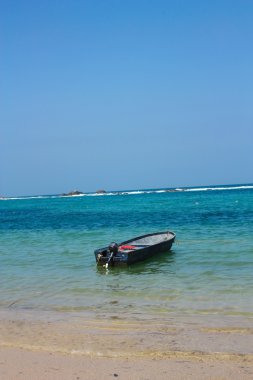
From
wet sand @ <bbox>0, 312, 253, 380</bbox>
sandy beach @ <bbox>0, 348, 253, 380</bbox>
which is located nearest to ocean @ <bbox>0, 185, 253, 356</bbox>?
wet sand @ <bbox>0, 312, 253, 380</bbox>

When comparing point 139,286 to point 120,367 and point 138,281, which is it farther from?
point 120,367

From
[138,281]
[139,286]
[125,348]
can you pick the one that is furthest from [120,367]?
[138,281]

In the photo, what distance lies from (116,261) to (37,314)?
6.87m

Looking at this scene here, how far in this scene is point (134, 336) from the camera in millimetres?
7441

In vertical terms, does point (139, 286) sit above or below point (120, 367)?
below

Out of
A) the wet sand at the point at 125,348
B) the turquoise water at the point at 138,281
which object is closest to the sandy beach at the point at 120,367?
the wet sand at the point at 125,348

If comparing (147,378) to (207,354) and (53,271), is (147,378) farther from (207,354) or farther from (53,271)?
(53,271)

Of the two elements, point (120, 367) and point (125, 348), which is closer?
point (120, 367)

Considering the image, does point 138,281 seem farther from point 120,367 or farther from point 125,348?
point 120,367

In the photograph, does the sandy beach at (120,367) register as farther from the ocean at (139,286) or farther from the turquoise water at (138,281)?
the turquoise water at (138,281)

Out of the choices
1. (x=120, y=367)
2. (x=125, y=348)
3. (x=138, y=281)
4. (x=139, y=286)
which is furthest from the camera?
(x=138, y=281)

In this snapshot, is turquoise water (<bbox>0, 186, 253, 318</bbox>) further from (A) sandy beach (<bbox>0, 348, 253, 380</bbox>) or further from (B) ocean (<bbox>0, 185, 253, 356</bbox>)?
(A) sandy beach (<bbox>0, 348, 253, 380</bbox>)

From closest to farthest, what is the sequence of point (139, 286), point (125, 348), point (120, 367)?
point (120, 367) → point (125, 348) → point (139, 286)

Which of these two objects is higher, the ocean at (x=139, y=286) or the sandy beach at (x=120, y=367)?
the sandy beach at (x=120, y=367)
